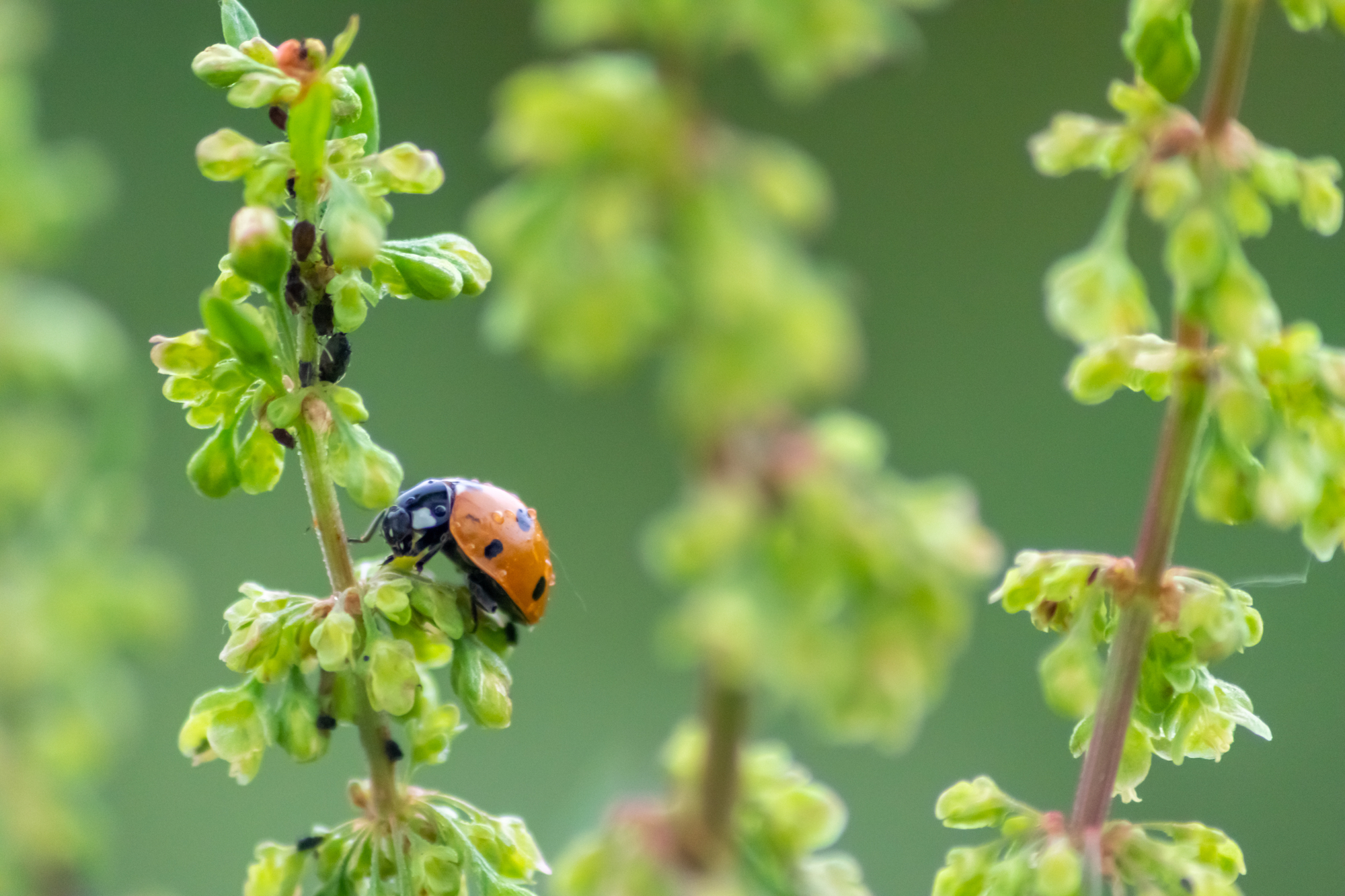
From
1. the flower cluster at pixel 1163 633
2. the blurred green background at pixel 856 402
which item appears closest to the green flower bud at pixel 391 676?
the flower cluster at pixel 1163 633

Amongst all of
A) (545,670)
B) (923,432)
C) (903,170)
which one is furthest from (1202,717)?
(903,170)

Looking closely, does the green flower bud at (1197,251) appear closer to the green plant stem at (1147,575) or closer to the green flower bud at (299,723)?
the green plant stem at (1147,575)

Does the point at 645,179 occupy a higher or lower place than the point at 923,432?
lower

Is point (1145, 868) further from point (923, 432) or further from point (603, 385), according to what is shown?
point (923, 432)

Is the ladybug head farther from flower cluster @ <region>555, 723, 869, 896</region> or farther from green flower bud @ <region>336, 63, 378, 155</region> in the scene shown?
flower cluster @ <region>555, 723, 869, 896</region>

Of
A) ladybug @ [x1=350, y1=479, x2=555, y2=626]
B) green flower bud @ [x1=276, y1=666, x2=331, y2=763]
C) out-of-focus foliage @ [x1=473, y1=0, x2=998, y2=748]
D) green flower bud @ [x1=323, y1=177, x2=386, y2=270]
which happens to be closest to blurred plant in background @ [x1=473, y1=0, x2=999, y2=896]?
out-of-focus foliage @ [x1=473, y1=0, x2=998, y2=748]

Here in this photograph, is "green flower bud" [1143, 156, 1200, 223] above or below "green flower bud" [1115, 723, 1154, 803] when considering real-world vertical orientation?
above
